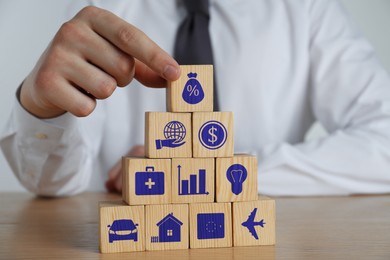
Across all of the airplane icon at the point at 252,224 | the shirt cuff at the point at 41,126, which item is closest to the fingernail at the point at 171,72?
the airplane icon at the point at 252,224

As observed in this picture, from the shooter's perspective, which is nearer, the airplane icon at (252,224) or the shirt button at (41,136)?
the airplane icon at (252,224)

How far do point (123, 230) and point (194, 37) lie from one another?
3.50ft

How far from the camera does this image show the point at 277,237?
0.83 meters

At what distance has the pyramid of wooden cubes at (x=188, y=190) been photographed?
770mm

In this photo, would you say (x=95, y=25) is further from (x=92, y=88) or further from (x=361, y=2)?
(x=361, y=2)

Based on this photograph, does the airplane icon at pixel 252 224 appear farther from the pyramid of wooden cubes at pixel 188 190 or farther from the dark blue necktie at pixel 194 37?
the dark blue necktie at pixel 194 37

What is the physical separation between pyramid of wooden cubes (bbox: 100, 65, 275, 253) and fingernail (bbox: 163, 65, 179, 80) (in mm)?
13

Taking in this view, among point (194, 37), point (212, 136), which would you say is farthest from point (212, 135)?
point (194, 37)

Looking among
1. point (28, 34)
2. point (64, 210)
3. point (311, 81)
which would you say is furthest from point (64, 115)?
point (28, 34)

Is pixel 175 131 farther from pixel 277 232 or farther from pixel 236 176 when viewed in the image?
pixel 277 232

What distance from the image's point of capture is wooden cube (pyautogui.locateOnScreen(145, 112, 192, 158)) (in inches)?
30.7

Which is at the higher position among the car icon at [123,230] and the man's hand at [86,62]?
the man's hand at [86,62]

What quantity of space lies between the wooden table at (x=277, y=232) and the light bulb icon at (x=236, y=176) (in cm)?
9

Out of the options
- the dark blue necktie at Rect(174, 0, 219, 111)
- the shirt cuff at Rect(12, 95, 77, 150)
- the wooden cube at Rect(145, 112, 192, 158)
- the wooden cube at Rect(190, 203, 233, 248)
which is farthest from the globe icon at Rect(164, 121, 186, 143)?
the dark blue necktie at Rect(174, 0, 219, 111)
